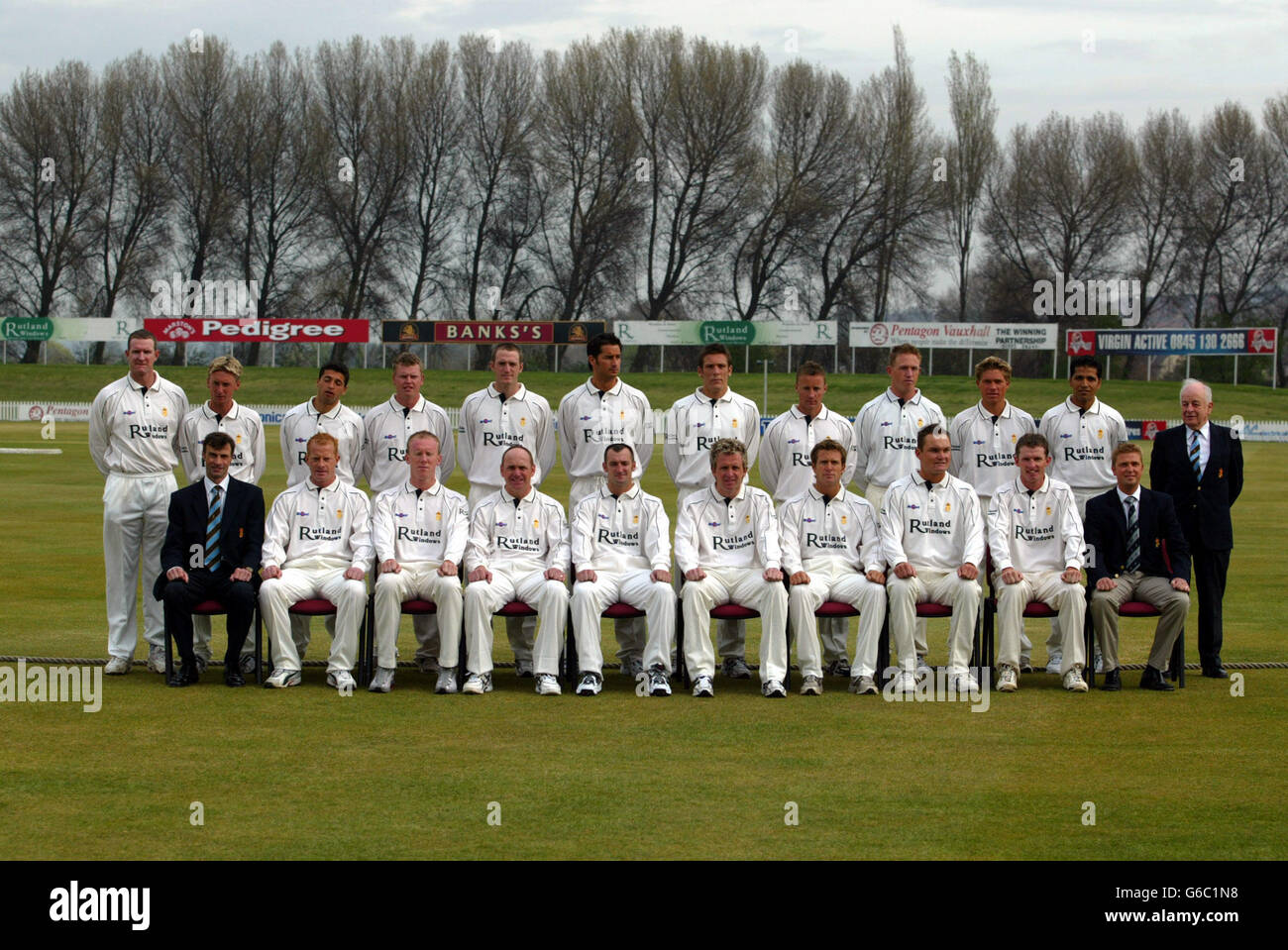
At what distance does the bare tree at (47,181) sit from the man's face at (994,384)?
218 feet

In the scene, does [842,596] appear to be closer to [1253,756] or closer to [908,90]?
[1253,756]

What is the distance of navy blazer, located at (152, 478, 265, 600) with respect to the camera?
9.45m

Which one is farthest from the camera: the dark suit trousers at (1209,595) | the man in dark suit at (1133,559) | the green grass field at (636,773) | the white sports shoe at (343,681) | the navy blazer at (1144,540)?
the dark suit trousers at (1209,595)

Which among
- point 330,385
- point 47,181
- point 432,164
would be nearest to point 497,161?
point 432,164

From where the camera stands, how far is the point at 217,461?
9555 mm

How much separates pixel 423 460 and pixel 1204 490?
544cm

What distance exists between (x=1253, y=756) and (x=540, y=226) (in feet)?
220

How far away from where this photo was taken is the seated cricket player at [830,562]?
9.16 meters

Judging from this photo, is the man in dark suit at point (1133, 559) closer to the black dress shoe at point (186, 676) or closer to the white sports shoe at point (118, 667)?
the black dress shoe at point (186, 676)

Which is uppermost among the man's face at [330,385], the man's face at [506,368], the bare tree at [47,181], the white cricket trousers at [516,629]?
the bare tree at [47,181]

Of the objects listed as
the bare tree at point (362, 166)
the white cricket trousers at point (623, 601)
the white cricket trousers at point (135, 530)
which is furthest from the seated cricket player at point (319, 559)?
the bare tree at point (362, 166)

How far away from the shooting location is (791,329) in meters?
63.8

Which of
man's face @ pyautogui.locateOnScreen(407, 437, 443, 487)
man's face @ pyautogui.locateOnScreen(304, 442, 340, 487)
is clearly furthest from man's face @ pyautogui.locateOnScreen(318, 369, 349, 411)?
man's face @ pyautogui.locateOnScreen(407, 437, 443, 487)

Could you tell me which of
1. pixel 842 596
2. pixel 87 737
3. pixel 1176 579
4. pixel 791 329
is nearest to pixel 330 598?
pixel 87 737
